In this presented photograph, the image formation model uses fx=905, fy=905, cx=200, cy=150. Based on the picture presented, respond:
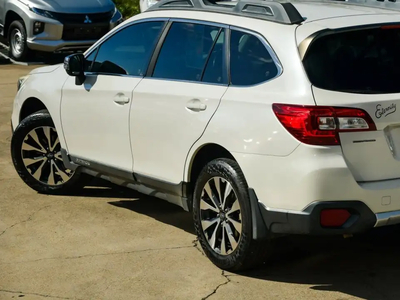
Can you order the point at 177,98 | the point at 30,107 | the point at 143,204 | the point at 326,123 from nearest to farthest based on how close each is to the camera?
the point at 326,123 → the point at 177,98 → the point at 143,204 → the point at 30,107

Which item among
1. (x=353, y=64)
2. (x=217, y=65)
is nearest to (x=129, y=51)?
(x=217, y=65)

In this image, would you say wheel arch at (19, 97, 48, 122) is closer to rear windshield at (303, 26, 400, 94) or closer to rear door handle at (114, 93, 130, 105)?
rear door handle at (114, 93, 130, 105)

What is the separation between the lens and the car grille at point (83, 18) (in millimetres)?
15453

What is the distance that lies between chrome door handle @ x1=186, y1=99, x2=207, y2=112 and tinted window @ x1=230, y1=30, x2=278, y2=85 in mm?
256

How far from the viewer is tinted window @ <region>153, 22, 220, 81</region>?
6.02 m

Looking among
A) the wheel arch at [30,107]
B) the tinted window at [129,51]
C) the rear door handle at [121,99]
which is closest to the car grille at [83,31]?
the wheel arch at [30,107]

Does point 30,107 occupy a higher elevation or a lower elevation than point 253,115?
lower

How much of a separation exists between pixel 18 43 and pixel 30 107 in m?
8.64

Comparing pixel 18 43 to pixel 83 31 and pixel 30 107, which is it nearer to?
pixel 83 31

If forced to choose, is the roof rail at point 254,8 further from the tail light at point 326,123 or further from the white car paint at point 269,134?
the tail light at point 326,123

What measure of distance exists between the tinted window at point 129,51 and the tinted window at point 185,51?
0.15 metres

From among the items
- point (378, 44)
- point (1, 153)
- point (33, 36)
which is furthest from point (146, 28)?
point (33, 36)

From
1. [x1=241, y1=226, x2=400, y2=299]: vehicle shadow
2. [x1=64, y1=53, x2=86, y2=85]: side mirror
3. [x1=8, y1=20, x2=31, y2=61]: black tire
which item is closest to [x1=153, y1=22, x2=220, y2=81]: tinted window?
[x1=64, y1=53, x2=86, y2=85]: side mirror

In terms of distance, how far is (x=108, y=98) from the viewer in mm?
6699
